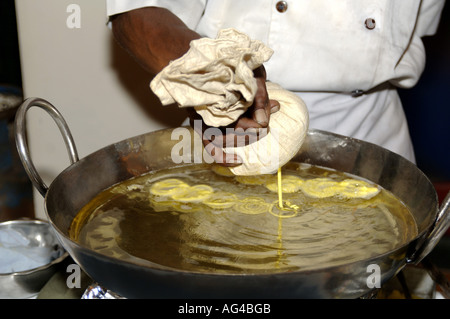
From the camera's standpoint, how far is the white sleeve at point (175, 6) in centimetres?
143

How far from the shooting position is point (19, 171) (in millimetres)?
2383

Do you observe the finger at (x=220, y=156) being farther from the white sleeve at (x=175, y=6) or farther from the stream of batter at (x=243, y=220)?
the white sleeve at (x=175, y=6)

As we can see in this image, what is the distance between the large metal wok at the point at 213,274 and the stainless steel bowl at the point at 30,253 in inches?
10.4

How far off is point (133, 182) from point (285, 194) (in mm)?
412

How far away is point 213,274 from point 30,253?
0.97 m

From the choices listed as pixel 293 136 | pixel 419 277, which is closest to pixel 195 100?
pixel 293 136

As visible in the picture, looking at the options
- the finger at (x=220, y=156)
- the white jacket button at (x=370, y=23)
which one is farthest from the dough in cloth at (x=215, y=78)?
the white jacket button at (x=370, y=23)

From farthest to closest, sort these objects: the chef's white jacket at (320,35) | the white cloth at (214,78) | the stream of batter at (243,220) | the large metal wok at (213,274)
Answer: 1. the chef's white jacket at (320,35)
2. the stream of batter at (243,220)
3. the white cloth at (214,78)
4. the large metal wok at (213,274)

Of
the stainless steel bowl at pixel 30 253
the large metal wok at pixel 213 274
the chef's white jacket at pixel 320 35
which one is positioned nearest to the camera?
the large metal wok at pixel 213 274

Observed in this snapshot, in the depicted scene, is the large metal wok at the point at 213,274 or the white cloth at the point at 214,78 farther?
the white cloth at the point at 214,78

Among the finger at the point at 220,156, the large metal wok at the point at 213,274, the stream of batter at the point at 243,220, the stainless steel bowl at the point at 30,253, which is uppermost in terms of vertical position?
the finger at the point at 220,156

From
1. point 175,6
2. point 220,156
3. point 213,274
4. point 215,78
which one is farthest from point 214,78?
point 175,6

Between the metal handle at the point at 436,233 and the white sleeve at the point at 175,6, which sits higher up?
the white sleeve at the point at 175,6

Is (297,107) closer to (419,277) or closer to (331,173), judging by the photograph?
(331,173)
